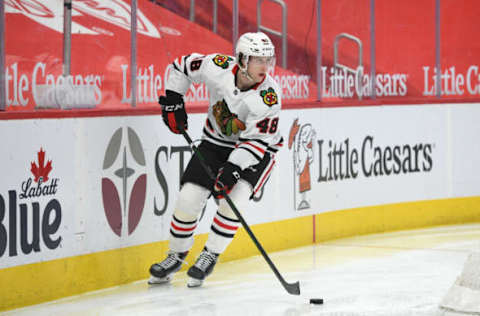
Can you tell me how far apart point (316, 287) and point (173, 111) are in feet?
4.17

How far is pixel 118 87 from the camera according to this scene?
229 inches

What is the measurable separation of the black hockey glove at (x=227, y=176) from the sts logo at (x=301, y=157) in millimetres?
1838

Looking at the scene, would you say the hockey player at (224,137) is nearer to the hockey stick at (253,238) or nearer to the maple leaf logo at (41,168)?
the hockey stick at (253,238)

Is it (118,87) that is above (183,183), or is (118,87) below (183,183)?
above

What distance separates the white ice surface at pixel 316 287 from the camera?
481 cm

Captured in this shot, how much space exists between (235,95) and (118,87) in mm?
858

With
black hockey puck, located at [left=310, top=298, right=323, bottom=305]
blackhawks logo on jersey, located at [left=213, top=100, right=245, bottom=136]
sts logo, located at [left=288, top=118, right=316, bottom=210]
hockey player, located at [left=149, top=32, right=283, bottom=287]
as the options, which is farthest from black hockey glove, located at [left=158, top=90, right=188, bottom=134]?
sts logo, located at [left=288, top=118, right=316, bottom=210]

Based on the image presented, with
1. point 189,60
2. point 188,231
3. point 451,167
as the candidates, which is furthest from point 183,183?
point 451,167

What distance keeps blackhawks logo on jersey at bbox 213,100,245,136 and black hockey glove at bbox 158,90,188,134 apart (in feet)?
0.64

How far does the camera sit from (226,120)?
17.8 ft

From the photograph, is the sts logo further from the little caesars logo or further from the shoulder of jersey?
the little caesars logo

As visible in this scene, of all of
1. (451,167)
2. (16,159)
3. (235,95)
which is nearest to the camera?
(16,159)

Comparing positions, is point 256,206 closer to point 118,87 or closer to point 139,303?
point 118,87

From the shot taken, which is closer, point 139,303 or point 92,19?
point 139,303
